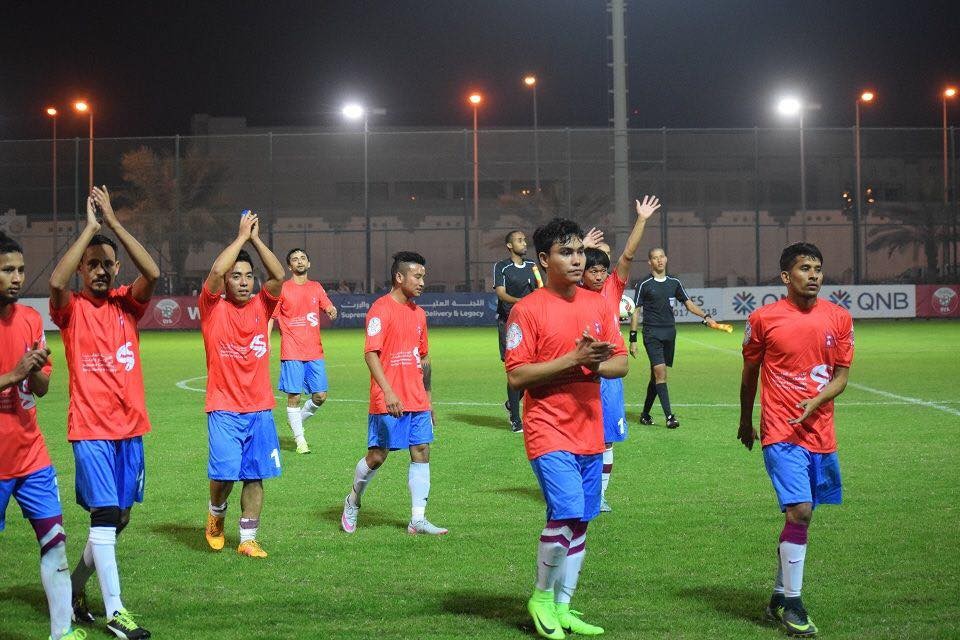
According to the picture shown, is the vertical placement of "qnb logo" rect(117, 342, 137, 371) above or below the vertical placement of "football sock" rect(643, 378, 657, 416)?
above

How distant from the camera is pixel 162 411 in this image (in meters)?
16.4

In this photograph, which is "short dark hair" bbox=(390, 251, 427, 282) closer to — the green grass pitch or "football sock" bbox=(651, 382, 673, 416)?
the green grass pitch

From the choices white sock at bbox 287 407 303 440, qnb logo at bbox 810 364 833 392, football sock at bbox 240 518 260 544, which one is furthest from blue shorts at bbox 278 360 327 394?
qnb logo at bbox 810 364 833 392

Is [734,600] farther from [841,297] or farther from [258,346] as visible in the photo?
[841,297]

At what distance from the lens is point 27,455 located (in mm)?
5602

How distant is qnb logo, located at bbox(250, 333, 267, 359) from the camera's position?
7.87 m

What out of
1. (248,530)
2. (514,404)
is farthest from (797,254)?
(514,404)

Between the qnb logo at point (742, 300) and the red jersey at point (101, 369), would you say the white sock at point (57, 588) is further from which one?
the qnb logo at point (742, 300)

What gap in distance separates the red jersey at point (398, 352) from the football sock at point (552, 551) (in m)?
2.94

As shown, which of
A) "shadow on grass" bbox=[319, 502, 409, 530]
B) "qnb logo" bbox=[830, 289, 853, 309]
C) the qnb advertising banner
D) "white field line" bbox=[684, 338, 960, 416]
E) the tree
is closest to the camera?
"shadow on grass" bbox=[319, 502, 409, 530]

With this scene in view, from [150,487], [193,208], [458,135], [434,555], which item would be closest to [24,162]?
[193,208]

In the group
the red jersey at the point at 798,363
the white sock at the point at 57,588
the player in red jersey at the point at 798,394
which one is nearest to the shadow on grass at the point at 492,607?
the player in red jersey at the point at 798,394

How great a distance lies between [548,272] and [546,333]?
405 millimetres

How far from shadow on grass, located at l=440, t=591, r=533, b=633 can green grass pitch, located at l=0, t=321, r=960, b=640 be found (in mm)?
20
